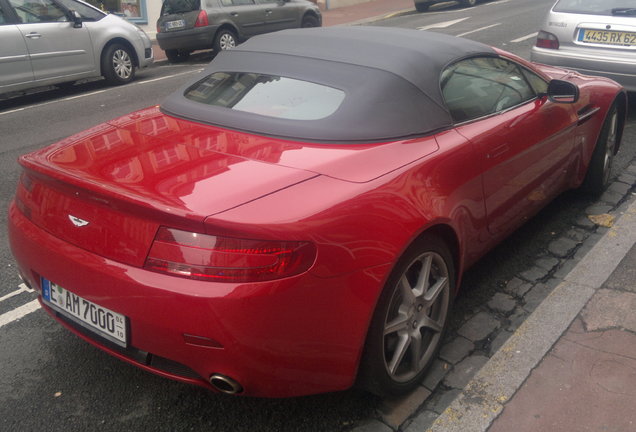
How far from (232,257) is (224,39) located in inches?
508

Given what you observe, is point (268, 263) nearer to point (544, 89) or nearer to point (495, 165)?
point (495, 165)

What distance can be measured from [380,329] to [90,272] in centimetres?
111

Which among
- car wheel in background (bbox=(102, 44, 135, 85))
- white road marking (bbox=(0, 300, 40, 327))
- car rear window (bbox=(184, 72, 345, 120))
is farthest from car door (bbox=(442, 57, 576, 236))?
car wheel in background (bbox=(102, 44, 135, 85))

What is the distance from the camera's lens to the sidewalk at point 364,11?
22000mm

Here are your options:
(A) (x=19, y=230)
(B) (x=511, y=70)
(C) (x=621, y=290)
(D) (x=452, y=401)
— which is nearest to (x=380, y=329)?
(D) (x=452, y=401)

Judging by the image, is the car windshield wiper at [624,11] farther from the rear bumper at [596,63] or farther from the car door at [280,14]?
the car door at [280,14]

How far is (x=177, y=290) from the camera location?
2.35m

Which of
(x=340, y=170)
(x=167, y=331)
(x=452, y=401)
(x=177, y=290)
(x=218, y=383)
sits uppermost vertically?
(x=340, y=170)

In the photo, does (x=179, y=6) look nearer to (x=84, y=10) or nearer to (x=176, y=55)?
(x=176, y=55)

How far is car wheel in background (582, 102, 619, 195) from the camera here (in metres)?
5.02

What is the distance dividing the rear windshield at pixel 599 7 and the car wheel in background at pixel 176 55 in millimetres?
9059

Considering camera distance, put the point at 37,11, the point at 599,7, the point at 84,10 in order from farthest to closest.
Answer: the point at 84,10, the point at 37,11, the point at 599,7

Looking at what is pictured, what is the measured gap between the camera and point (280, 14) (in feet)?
51.3

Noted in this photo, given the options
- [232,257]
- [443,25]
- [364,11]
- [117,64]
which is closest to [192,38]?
[117,64]
